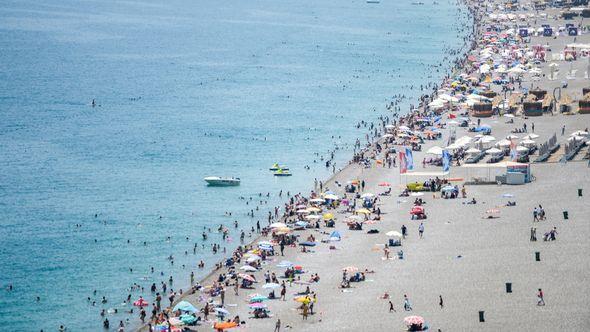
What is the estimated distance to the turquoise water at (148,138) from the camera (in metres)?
62.0

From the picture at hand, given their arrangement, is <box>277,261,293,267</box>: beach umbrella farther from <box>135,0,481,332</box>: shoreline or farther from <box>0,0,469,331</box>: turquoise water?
<box>0,0,469,331</box>: turquoise water

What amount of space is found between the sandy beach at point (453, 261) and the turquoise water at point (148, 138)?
19.4ft

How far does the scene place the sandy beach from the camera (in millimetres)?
46969

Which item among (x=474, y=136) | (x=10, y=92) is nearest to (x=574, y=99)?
(x=474, y=136)

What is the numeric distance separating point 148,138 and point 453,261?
50.7 m

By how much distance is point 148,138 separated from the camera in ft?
329

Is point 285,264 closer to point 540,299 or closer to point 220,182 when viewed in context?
point 540,299

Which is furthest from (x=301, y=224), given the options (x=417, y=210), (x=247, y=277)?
(x=247, y=277)

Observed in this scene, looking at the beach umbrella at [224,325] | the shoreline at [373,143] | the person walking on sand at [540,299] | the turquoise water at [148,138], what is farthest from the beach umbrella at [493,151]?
the beach umbrella at [224,325]

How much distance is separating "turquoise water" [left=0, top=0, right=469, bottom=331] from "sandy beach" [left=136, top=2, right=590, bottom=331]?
5.90m

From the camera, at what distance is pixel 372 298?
51.0 metres

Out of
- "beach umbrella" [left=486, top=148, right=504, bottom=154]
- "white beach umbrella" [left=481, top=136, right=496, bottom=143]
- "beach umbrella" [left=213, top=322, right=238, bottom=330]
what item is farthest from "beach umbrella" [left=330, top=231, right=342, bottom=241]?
"white beach umbrella" [left=481, top=136, right=496, bottom=143]

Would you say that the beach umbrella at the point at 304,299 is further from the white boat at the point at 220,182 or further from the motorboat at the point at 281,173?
the motorboat at the point at 281,173

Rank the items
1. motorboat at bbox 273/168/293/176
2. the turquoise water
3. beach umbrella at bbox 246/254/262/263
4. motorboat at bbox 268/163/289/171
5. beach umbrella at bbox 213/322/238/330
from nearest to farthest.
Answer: beach umbrella at bbox 213/322/238/330 → beach umbrella at bbox 246/254/262/263 → the turquoise water → motorboat at bbox 273/168/293/176 → motorboat at bbox 268/163/289/171
